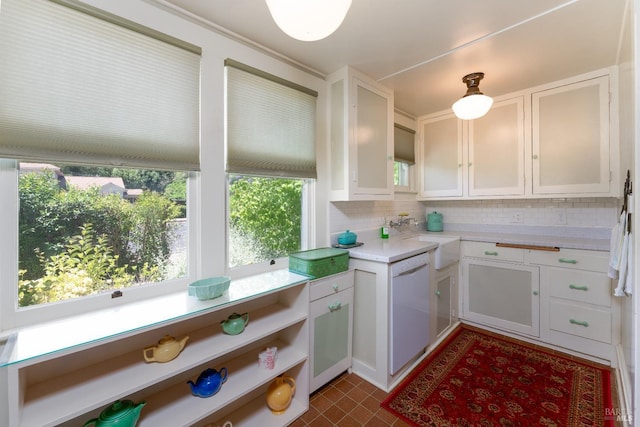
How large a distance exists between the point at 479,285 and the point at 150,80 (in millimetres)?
3204

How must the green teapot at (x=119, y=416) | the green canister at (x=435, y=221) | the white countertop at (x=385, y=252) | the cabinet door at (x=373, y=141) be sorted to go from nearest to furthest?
the green teapot at (x=119, y=416)
the white countertop at (x=385, y=252)
the cabinet door at (x=373, y=141)
the green canister at (x=435, y=221)

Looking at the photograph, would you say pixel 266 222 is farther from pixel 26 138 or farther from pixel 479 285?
pixel 479 285

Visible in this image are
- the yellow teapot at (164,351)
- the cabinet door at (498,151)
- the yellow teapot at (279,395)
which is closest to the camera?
the yellow teapot at (164,351)

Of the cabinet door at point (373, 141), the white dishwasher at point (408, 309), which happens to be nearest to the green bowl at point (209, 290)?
the white dishwasher at point (408, 309)

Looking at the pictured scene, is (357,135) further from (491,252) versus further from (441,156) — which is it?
(491,252)

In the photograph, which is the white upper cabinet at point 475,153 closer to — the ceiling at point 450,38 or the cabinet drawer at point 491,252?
the ceiling at point 450,38

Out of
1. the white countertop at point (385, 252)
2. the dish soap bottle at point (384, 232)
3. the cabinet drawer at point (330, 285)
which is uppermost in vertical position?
the dish soap bottle at point (384, 232)

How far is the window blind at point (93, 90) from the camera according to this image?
1.04 metres

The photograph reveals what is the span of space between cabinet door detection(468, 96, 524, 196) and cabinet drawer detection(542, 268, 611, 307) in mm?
818

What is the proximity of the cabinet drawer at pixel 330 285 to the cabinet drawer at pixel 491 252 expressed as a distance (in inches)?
60.5

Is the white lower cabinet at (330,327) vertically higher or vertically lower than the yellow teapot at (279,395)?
higher

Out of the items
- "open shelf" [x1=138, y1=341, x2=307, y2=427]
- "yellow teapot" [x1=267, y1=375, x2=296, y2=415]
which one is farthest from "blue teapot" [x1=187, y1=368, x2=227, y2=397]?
"yellow teapot" [x1=267, y1=375, x2=296, y2=415]

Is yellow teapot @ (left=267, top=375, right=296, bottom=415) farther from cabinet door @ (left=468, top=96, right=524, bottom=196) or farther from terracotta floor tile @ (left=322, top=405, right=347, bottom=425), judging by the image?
cabinet door @ (left=468, top=96, right=524, bottom=196)

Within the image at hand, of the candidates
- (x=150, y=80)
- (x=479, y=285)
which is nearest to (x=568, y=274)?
(x=479, y=285)
